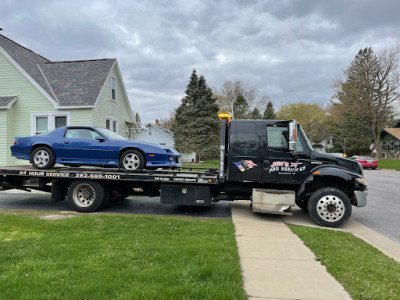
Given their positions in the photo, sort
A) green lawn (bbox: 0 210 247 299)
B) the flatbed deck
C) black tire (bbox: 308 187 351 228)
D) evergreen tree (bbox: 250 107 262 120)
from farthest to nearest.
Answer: evergreen tree (bbox: 250 107 262 120) < the flatbed deck < black tire (bbox: 308 187 351 228) < green lawn (bbox: 0 210 247 299)

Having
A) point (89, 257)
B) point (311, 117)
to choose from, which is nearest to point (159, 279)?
point (89, 257)

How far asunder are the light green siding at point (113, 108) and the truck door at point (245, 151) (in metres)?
10.3

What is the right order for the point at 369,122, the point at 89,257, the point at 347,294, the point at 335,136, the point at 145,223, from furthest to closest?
1. the point at 335,136
2. the point at 369,122
3. the point at 145,223
4. the point at 89,257
5. the point at 347,294

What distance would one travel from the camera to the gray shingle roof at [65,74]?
15.0 m

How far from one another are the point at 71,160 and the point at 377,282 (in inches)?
276

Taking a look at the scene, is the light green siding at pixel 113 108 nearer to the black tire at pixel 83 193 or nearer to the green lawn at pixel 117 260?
the black tire at pixel 83 193

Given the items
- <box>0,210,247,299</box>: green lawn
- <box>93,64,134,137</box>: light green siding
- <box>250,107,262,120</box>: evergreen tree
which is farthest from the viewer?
<box>250,107,262,120</box>: evergreen tree

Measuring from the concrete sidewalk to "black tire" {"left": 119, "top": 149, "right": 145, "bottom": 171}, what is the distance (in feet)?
9.59

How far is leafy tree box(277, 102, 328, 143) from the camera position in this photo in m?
64.4

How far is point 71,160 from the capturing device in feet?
25.0

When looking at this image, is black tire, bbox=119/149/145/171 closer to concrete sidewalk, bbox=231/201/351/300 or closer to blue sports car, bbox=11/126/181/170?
blue sports car, bbox=11/126/181/170

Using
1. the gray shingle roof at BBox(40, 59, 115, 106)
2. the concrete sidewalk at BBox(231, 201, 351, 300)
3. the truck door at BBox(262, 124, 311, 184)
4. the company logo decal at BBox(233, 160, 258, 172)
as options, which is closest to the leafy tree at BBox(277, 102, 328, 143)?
the gray shingle roof at BBox(40, 59, 115, 106)

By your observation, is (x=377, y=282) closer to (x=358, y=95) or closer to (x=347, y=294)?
(x=347, y=294)

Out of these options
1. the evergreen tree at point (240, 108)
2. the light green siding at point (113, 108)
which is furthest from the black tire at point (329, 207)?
the evergreen tree at point (240, 108)
